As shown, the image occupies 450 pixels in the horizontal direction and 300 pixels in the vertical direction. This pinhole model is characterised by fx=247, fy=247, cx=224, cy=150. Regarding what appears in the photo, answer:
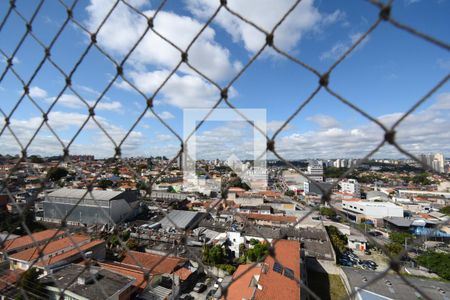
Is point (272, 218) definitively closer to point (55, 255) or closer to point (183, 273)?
point (183, 273)

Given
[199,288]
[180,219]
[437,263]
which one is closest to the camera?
[199,288]

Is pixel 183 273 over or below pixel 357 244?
over

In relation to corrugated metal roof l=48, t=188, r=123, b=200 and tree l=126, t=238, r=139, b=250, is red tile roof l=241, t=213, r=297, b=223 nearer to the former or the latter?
tree l=126, t=238, r=139, b=250

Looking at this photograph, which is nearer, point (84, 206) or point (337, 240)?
point (337, 240)

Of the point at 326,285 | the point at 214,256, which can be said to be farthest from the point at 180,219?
the point at 326,285

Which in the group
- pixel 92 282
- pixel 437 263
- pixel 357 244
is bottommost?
pixel 357 244

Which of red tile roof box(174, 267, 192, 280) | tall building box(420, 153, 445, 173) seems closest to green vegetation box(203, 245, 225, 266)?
red tile roof box(174, 267, 192, 280)
